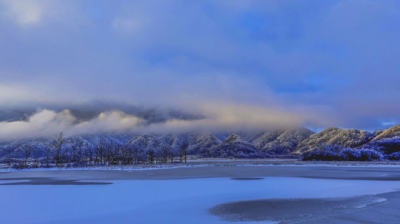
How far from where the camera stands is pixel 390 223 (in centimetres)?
1097

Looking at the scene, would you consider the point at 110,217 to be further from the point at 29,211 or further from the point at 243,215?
the point at 243,215

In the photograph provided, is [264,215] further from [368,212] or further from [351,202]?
[351,202]

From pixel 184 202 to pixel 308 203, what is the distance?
7.55 metres

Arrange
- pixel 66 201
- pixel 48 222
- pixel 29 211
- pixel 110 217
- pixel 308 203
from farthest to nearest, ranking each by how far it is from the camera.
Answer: pixel 66 201 < pixel 308 203 < pixel 29 211 < pixel 110 217 < pixel 48 222

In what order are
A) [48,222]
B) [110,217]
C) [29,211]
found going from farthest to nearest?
[29,211]
[110,217]
[48,222]

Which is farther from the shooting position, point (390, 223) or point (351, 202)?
point (351, 202)

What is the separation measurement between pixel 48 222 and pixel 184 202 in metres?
7.51

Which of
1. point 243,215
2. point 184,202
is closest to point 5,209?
point 184,202

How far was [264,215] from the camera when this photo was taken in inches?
504

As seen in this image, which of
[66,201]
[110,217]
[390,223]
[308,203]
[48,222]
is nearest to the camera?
[390,223]

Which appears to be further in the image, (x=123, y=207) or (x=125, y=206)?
(x=125, y=206)

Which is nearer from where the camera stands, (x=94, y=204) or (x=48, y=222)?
(x=48, y=222)

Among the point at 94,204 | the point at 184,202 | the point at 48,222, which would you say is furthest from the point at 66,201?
the point at 184,202

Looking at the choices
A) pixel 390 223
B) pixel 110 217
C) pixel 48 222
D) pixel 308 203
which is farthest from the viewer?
pixel 308 203
